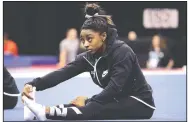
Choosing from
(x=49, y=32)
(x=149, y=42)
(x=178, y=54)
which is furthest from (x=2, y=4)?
(x=49, y=32)

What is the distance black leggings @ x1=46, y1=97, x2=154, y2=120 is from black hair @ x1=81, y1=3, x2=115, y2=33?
0.90 ft

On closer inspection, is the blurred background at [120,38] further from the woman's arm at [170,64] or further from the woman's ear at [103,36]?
the woman's ear at [103,36]

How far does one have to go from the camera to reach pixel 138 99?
70.7 inches

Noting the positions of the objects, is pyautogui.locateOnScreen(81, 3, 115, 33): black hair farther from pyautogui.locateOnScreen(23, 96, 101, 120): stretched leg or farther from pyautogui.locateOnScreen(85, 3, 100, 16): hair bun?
pyautogui.locateOnScreen(23, 96, 101, 120): stretched leg

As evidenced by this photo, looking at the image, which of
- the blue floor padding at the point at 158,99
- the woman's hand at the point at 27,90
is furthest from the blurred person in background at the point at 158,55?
the woman's hand at the point at 27,90

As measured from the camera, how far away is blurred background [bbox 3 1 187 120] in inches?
100.0

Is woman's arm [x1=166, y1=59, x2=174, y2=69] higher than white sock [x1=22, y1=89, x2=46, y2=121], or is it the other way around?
white sock [x1=22, y1=89, x2=46, y2=121]

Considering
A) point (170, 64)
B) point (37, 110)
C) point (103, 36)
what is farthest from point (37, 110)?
point (170, 64)

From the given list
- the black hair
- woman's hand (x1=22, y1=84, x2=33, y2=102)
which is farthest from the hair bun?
woman's hand (x1=22, y1=84, x2=33, y2=102)

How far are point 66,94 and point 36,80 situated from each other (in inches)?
40.2

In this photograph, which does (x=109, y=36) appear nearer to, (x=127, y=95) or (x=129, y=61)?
(x=129, y=61)

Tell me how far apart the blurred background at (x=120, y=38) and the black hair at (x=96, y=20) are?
0.12 meters

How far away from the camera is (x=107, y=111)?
1.72 m

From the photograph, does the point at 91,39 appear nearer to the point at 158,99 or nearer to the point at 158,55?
the point at 158,99
